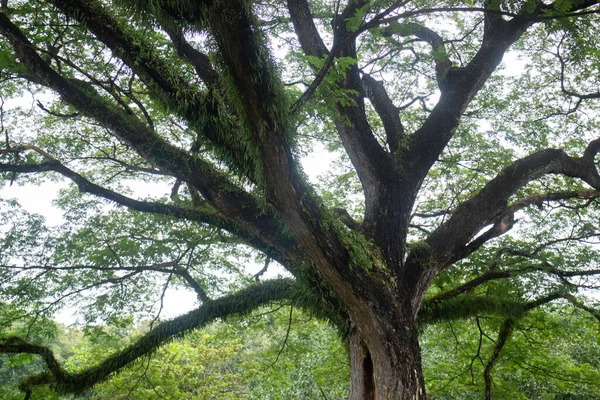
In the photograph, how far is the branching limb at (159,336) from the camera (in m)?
5.11

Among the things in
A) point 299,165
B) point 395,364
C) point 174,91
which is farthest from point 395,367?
point 174,91

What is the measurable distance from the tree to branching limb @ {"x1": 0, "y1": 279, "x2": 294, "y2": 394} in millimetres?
24

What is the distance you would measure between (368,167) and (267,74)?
2.18 meters

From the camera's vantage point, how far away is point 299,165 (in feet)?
10.5

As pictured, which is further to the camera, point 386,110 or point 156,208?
point 386,110

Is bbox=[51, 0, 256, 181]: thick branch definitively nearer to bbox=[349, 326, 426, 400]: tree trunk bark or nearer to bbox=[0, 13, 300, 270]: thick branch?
bbox=[0, 13, 300, 270]: thick branch

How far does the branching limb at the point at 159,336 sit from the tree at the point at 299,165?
24mm

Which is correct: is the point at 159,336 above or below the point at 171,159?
below

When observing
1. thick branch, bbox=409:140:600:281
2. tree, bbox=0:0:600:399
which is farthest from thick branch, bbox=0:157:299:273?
thick branch, bbox=409:140:600:281

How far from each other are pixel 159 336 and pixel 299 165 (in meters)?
3.15

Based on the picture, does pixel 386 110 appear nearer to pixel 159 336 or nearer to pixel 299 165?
pixel 299 165

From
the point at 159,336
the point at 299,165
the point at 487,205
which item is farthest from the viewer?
the point at 159,336

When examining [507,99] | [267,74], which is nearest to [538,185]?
[507,99]

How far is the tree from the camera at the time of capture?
3.06 meters
